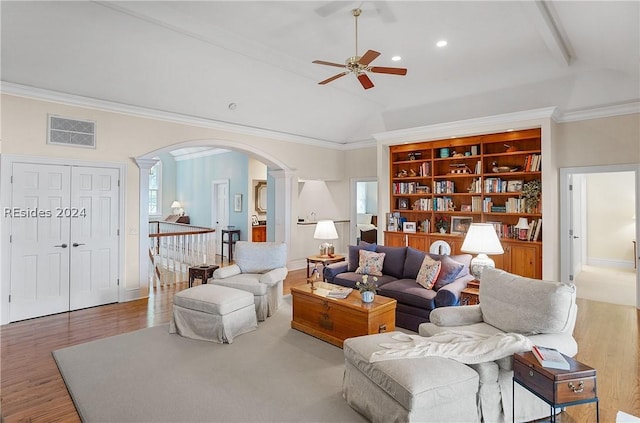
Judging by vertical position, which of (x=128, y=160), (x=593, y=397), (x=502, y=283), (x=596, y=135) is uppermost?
(x=596, y=135)

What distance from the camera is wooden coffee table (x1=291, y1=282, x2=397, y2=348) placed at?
3.50 m

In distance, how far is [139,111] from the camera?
545 centimetres

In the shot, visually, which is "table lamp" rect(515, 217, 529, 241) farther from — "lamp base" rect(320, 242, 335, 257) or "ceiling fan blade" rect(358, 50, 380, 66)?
"ceiling fan blade" rect(358, 50, 380, 66)

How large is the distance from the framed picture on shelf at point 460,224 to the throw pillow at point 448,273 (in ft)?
8.39

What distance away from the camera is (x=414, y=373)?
7.19 feet

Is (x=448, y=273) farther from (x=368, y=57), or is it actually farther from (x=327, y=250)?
(x=368, y=57)

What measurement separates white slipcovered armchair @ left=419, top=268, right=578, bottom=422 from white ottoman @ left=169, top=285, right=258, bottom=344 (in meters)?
2.03

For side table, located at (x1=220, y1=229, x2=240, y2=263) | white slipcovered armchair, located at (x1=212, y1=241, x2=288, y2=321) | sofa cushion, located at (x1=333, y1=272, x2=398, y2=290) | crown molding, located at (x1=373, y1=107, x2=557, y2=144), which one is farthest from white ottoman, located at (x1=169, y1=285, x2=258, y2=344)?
side table, located at (x1=220, y1=229, x2=240, y2=263)

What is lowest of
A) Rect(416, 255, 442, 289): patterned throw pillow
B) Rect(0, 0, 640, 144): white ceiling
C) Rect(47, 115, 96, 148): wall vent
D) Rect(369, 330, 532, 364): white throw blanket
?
Rect(369, 330, 532, 364): white throw blanket

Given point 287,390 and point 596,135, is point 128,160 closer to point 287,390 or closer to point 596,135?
point 287,390

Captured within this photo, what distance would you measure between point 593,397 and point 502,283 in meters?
1.09

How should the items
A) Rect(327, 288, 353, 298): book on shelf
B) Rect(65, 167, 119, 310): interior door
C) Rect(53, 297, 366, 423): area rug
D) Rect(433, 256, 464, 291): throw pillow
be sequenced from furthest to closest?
1. Rect(65, 167, 119, 310): interior door
2. Rect(433, 256, 464, 291): throw pillow
3. Rect(327, 288, 353, 298): book on shelf
4. Rect(53, 297, 366, 423): area rug

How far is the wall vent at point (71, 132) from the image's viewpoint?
4738 millimetres

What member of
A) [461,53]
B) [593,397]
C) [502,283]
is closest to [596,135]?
[461,53]
